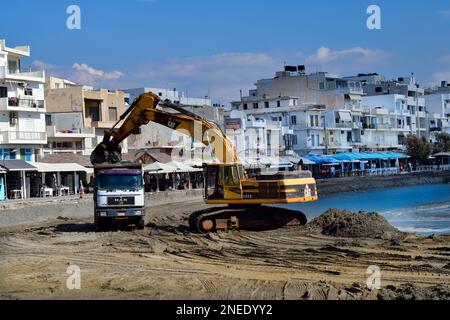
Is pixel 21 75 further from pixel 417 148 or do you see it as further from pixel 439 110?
pixel 439 110

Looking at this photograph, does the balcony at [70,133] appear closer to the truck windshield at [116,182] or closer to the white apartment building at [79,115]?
the white apartment building at [79,115]

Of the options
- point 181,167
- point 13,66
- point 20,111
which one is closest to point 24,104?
point 20,111

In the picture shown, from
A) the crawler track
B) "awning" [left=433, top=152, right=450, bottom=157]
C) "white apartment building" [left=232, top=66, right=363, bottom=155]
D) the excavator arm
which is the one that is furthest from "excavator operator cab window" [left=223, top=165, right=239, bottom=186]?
"awning" [left=433, top=152, right=450, bottom=157]

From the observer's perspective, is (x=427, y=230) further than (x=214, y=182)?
Yes

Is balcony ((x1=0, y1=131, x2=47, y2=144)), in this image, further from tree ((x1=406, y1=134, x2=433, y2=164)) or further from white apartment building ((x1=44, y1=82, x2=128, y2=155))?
tree ((x1=406, y1=134, x2=433, y2=164))

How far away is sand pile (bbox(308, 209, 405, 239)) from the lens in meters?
27.3

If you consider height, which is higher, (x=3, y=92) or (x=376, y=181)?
(x=3, y=92)

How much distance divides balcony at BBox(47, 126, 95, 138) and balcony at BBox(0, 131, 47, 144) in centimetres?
396

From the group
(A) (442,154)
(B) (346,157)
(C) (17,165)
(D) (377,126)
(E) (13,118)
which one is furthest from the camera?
(A) (442,154)

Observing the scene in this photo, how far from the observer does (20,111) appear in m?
57.3

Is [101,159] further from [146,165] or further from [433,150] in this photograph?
[433,150]

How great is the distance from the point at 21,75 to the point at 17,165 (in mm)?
9992

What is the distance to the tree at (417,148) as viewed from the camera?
106812 millimetres

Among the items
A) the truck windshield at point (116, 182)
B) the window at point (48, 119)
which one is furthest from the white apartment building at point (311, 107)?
the truck windshield at point (116, 182)
